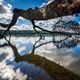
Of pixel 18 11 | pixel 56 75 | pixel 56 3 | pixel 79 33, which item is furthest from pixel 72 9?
pixel 79 33

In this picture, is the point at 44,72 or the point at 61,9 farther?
the point at 44,72

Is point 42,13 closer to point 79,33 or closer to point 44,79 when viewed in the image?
point 44,79

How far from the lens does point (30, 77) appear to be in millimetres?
8992

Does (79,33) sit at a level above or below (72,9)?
below

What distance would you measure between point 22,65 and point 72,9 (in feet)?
15.4

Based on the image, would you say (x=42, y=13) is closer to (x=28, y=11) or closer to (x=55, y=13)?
(x=55, y=13)

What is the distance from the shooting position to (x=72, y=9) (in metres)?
8.63

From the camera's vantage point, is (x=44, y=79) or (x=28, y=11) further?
(x=28, y=11)

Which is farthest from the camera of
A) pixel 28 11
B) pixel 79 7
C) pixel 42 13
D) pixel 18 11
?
pixel 18 11

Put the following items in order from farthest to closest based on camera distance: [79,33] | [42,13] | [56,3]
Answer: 1. [79,33]
2. [42,13]
3. [56,3]

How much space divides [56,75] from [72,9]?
276cm

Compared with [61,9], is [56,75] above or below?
below

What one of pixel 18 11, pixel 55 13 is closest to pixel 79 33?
pixel 18 11

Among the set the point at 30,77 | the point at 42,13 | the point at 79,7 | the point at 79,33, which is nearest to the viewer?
the point at 79,7
